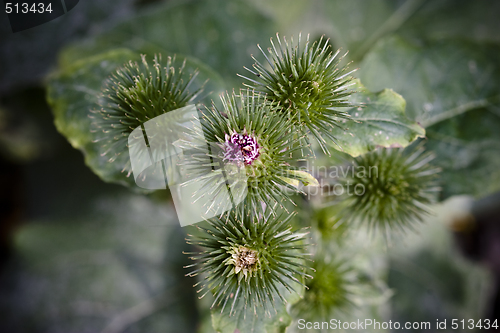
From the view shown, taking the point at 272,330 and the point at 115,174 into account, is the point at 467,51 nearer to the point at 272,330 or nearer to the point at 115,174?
the point at 272,330

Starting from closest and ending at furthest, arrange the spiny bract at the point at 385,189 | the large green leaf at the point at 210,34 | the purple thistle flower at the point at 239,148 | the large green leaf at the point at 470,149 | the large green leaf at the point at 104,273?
the purple thistle flower at the point at 239,148, the spiny bract at the point at 385,189, the large green leaf at the point at 470,149, the large green leaf at the point at 210,34, the large green leaf at the point at 104,273

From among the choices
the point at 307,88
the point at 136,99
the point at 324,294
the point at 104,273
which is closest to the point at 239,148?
the point at 307,88

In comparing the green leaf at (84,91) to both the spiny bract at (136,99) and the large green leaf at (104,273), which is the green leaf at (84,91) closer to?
the spiny bract at (136,99)

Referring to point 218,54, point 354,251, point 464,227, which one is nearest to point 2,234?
point 218,54

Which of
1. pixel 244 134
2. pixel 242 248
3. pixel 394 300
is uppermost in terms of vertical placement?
pixel 244 134

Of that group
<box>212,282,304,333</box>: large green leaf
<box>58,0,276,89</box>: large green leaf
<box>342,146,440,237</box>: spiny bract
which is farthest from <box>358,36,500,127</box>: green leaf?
<box>212,282,304,333</box>: large green leaf

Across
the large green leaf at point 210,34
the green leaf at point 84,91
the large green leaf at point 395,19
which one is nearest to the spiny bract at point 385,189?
the green leaf at point 84,91

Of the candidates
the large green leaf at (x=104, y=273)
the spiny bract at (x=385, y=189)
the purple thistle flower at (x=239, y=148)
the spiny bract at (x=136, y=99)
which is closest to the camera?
the purple thistle flower at (x=239, y=148)

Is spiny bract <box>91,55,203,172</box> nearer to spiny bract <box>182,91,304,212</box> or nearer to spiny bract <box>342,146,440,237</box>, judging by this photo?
spiny bract <box>182,91,304,212</box>
